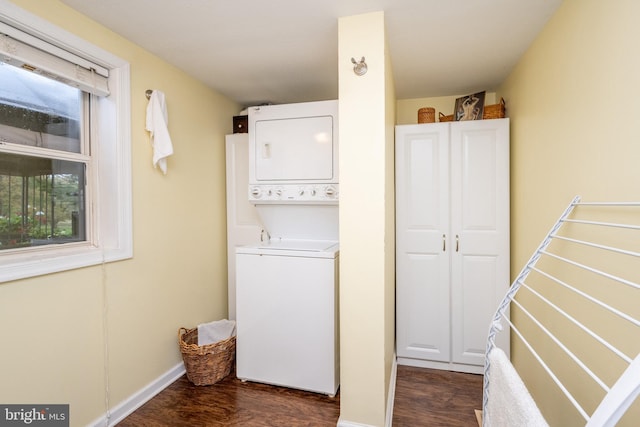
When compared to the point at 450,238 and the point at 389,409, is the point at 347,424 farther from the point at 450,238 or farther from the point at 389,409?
the point at 450,238

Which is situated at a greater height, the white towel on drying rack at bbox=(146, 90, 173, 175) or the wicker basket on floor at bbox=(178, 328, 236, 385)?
the white towel on drying rack at bbox=(146, 90, 173, 175)

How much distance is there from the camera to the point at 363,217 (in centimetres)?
178

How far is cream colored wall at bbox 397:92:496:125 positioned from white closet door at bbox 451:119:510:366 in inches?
25.2

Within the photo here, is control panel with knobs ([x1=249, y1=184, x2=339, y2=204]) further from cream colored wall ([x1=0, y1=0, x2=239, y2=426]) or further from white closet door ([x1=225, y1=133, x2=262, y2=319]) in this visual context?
cream colored wall ([x1=0, y1=0, x2=239, y2=426])

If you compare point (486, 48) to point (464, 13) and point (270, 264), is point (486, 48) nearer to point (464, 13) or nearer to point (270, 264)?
point (464, 13)

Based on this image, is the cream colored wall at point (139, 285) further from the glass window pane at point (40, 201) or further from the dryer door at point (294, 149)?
the dryer door at point (294, 149)

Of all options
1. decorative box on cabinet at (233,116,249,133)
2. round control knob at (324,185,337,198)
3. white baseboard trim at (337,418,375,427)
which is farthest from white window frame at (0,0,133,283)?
white baseboard trim at (337,418,375,427)

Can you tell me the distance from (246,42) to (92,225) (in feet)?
4.83

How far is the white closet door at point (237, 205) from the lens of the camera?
117 inches

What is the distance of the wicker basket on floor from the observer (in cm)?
229

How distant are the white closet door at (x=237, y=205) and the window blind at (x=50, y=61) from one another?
1.18m

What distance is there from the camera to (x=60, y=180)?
1799 mm

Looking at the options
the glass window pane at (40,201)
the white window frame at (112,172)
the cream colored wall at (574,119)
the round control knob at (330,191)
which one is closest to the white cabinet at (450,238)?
Result: the cream colored wall at (574,119)

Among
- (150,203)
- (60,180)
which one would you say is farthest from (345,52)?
(60,180)
